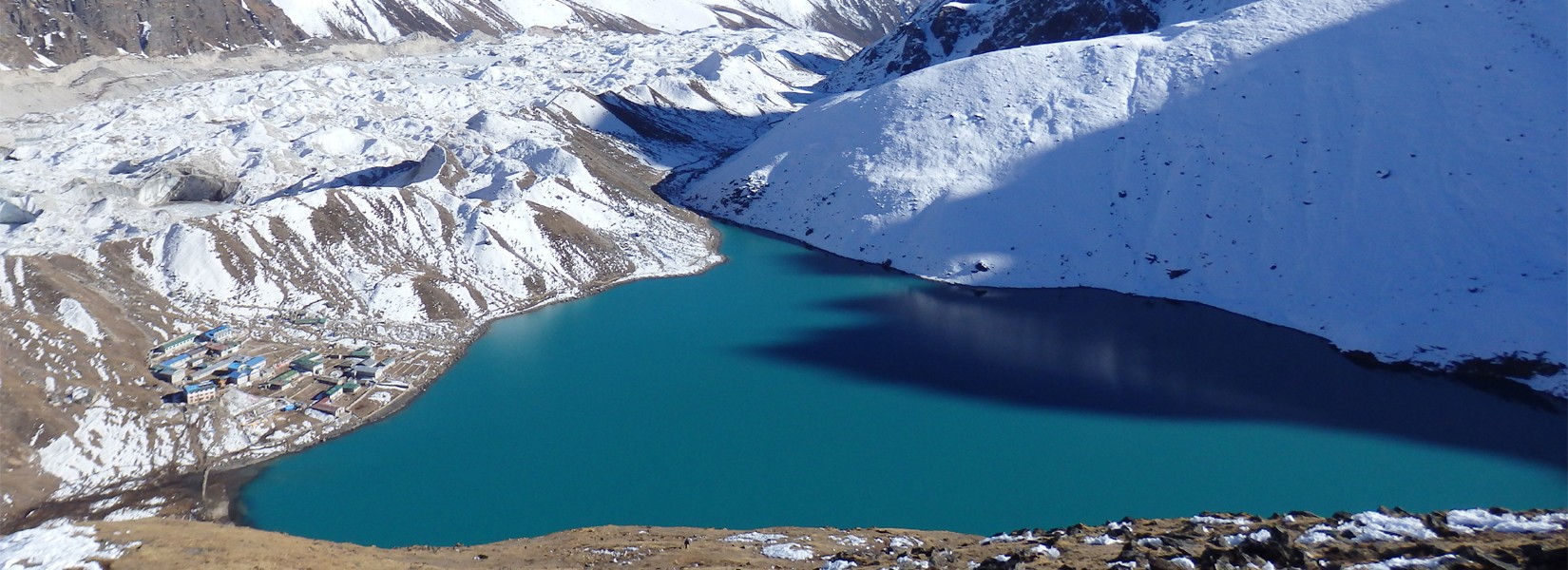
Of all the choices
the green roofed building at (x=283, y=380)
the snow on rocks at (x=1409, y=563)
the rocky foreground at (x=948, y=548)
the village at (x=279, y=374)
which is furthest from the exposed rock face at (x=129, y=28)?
the snow on rocks at (x=1409, y=563)

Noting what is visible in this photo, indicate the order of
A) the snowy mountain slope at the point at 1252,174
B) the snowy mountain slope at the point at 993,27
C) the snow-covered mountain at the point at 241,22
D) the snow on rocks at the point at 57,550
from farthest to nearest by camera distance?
the snow-covered mountain at the point at 241,22 → the snowy mountain slope at the point at 993,27 → the snowy mountain slope at the point at 1252,174 → the snow on rocks at the point at 57,550

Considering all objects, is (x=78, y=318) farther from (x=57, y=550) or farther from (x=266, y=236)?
(x=57, y=550)

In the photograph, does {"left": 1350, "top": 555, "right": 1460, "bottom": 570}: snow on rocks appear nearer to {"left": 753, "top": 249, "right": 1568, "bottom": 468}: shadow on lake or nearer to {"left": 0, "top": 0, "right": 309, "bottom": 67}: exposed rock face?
{"left": 753, "top": 249, "right": 1568, "bottom": 468}: shadow on lake

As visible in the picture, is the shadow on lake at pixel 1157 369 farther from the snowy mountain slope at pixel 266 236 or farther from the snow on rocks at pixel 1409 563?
the snow on rocks at pixel 1409 563

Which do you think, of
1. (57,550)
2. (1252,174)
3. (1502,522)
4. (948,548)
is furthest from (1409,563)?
(1252,174)

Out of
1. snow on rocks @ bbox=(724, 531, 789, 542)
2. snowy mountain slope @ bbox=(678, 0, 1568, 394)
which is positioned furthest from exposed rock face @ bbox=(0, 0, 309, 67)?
snow on rocks @ bbox=(724, 531, 789, 542)

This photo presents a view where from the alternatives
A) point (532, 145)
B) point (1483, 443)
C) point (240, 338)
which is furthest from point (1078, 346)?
point (532, 145)

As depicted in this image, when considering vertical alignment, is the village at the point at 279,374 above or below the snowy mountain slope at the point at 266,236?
below
